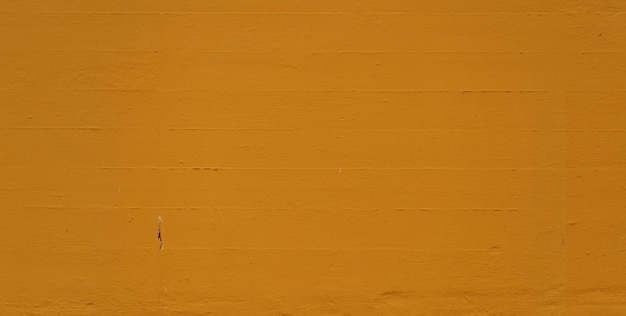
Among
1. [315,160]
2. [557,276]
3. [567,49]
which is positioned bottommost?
[557,276]

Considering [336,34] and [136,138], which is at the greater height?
[336,34]

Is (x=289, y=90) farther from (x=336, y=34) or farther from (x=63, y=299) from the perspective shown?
(x=63, y=299)

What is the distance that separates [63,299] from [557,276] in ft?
9.29

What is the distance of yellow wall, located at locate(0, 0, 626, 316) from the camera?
12.5ft

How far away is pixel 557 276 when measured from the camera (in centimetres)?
393

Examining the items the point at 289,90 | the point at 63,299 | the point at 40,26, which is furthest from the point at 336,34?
the point at 63,299

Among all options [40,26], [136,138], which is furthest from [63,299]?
[40,26]

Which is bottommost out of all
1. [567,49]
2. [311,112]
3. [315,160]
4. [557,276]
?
[557,276]

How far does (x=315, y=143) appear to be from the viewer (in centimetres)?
387

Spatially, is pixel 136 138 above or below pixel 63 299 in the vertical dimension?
above

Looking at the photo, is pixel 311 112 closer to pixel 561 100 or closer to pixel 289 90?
pixel 289 90

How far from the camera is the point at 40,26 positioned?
151 inches

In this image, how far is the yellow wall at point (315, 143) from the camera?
3824mm

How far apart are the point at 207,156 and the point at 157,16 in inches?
32.4
